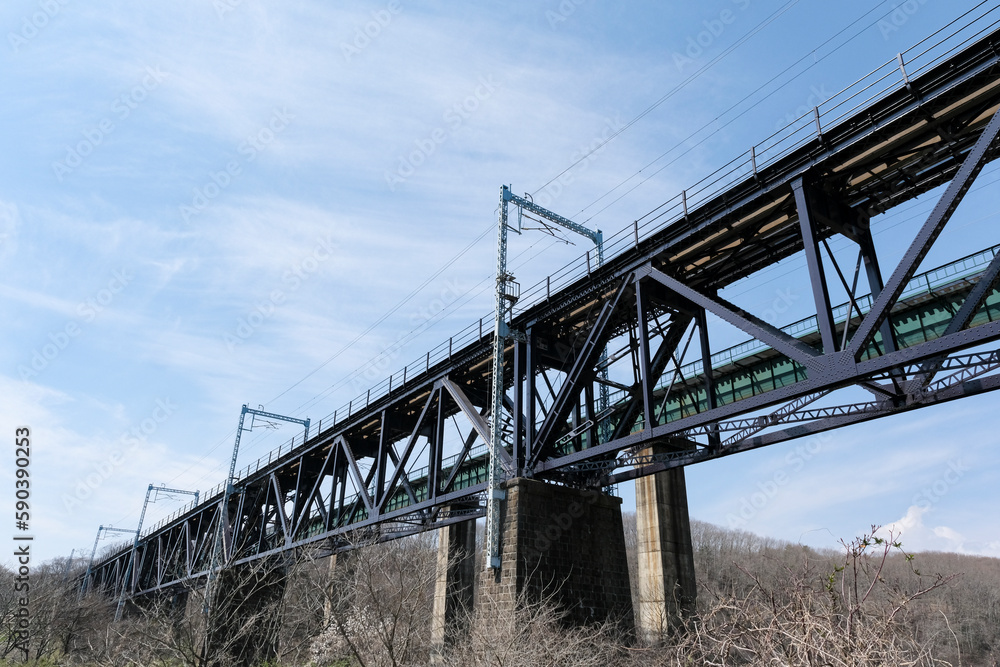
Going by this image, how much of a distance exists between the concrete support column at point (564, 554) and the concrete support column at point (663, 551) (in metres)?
5.13

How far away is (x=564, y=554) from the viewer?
20047 mm

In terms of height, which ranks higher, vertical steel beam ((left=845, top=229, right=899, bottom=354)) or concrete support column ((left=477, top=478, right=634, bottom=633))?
vertical steel beam ((left=845, top=229, right=899, bottom=354))

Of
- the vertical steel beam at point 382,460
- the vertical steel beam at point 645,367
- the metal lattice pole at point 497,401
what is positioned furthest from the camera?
the vertical steel beam at point 382,460

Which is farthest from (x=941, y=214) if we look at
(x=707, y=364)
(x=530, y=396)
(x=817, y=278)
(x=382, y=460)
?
(x=382, y=460)

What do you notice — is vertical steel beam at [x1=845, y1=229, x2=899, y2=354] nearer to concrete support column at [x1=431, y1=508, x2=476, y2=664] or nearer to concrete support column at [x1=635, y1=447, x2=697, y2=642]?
concrete support column at [x1=635, y1=447, x2=697, y2=642]

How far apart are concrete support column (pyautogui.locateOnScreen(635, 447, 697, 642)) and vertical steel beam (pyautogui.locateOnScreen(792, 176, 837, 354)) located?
13.8 metres

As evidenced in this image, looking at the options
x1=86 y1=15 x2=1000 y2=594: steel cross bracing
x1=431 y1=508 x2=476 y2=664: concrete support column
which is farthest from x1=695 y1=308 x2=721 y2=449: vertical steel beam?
x1=431 y1=508 x2=476 y2=664: concrete support column

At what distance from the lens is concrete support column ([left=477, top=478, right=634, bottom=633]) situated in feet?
61.8

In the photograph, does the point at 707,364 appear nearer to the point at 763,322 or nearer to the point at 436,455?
the point at 763,322

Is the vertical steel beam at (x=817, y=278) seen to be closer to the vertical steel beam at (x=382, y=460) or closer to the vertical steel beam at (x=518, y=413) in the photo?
the vertical steel beam at (x=518, y=413)

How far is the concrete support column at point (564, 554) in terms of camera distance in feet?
61.8

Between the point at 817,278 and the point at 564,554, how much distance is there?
11288mm

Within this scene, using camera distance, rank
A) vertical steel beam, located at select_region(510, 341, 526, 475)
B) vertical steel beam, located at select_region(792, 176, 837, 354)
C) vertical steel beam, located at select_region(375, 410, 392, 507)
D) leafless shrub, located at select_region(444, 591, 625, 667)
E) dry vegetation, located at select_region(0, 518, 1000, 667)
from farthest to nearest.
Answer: vertical steel beam, located at select_region(375, 410, 392, 507)
vertical steel beam, located at select_region(510, 341, 526, 475)
leafless shrub, located at select_region(444, 591, 625, 667)
vertical steel beam, located at select_region(792, 176, 837, 354)
dry vegetation, located at select_region(0, 518, 1000, 667)

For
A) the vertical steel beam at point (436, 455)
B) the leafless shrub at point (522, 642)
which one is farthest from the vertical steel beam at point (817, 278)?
the vertical steel beam at point (436, 455)
